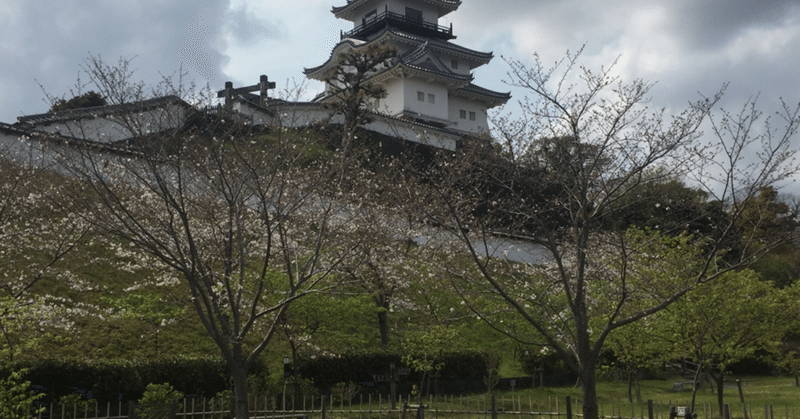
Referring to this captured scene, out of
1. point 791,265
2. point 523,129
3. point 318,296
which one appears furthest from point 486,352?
point 791,265

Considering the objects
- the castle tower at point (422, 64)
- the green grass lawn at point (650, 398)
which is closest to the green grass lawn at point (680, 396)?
the green grass lawn at point (650, 398)

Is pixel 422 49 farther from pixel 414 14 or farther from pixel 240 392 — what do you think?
pixel 240 392

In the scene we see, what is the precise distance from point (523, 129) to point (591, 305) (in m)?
9.34

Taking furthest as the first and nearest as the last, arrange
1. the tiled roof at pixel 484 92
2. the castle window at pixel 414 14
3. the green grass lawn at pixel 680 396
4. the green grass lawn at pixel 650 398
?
the castle window at pixel 414 14, the tiled roof at pixel 484 92, the green grass lawn at pixel 680 396, the green grass lawn at pixel 650 398

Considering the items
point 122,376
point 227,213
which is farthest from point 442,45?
point 122,376

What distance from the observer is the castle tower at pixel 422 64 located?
171 feet

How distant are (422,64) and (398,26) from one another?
24.5ft

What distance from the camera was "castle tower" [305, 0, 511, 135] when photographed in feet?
171

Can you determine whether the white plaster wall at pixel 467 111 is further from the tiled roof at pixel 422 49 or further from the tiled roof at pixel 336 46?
the tiled roof at pixel 336 46

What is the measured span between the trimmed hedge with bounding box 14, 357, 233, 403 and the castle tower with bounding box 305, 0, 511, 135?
112 ft

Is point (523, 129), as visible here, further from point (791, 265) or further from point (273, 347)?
point (791, 265)

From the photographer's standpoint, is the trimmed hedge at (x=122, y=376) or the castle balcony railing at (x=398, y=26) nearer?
the trimmed hedge at (x=122, y=376)

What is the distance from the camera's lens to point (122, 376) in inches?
587

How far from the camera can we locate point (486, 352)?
22.3m
